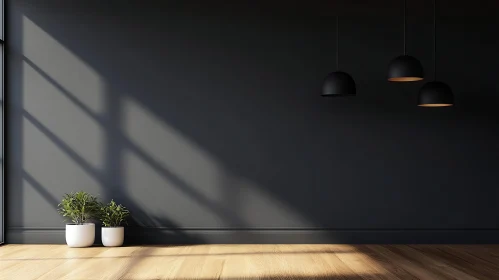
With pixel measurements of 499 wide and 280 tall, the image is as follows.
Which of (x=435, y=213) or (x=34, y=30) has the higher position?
(x=34, y=30)

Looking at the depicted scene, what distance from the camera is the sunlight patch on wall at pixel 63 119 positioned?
6730 millimetres

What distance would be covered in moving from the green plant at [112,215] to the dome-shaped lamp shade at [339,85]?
93.2 inches

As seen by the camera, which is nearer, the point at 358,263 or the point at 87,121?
the point at 358,263

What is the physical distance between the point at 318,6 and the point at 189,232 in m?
2.73

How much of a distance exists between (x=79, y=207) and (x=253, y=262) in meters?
1.98

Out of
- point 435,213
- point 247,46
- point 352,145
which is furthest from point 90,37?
point 435,213

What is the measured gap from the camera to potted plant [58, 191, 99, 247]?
6.37m

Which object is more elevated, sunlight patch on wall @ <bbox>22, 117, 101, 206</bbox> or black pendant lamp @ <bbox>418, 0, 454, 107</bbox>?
black pendant lamp @ <bbox>418, 0, 454, 107</bbox>

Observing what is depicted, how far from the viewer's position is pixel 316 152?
6.77 metres

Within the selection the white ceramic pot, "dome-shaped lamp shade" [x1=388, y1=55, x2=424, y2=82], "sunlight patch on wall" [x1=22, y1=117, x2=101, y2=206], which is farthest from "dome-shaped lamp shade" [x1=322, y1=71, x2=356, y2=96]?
the white ceramic pot

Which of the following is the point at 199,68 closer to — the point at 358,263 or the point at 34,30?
the point at 34,30

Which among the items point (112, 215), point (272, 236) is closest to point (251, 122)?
point (272, 236)

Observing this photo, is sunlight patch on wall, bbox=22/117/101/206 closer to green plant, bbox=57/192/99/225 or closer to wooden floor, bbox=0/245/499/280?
green plant, bbox=57/192/99/225

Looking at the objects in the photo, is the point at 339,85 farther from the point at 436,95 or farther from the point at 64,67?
the point at 64,67
